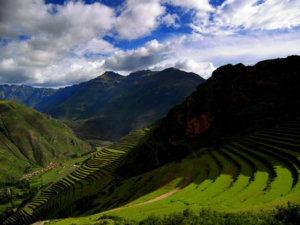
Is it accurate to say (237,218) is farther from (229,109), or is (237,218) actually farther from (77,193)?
(77,193)

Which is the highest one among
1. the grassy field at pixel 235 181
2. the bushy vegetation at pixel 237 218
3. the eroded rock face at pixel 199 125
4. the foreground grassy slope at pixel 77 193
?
the eroded rock face at pixel 199 125

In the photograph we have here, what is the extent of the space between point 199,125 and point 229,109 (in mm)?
11908

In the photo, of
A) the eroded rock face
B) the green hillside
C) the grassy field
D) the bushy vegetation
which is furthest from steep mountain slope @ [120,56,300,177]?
the bushy vegetation

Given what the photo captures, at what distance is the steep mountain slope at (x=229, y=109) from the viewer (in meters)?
49.9

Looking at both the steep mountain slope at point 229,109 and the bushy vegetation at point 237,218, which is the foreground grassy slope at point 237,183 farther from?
the steep mountain slope at point 229,109

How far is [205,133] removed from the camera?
58969 mm

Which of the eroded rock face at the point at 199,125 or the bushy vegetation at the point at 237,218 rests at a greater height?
the eroded rock face at the point at 199,125

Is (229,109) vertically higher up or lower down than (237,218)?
higher up

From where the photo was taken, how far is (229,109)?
60.5 meters

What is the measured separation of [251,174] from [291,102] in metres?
33.7

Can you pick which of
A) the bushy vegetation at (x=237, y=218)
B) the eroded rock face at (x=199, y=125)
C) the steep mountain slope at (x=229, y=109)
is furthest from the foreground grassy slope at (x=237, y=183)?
the eroded rock face at (x=199, y=125)

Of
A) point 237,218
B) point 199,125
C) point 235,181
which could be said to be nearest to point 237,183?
point 235,181

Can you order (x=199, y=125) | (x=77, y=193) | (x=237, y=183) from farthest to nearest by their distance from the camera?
1. (x=77, y=193)
2. (x=199, y=125)
3. (x=237, y=183)

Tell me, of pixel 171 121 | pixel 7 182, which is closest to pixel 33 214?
pixel 171 121
